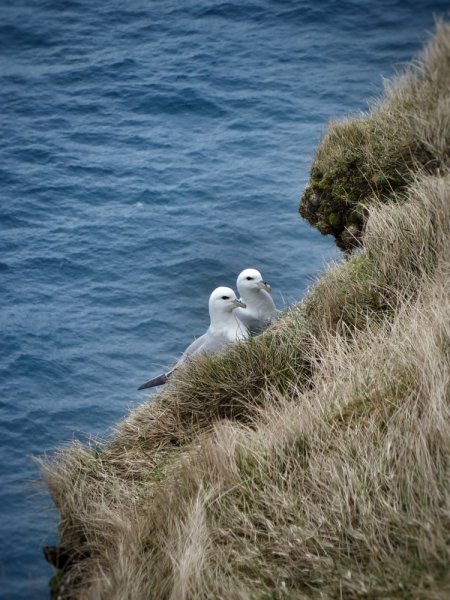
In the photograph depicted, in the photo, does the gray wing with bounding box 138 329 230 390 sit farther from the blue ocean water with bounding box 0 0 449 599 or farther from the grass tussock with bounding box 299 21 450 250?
the blue ocean water with bounding box 0 0 449 599

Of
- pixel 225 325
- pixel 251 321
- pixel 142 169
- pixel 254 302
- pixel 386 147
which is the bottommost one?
pixel 251 321

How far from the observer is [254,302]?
821 centimetres

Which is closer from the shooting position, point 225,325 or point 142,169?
point 225,325

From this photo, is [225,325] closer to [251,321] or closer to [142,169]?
[251,321]

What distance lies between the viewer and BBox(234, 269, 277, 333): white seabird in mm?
8023

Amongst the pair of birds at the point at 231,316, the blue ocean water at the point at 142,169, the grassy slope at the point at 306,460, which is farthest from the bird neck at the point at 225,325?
the blue ocean water at the point at 142,169

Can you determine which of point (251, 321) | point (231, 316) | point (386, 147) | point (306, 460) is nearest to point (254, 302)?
point (251, 321)

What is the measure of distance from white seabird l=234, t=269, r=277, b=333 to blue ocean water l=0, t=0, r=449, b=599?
118 inches

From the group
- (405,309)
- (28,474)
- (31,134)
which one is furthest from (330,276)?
(31,134)

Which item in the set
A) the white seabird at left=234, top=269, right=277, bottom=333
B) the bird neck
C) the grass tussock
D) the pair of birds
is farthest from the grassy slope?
the white seabird at left=234, top=269, right=277, bottom=333

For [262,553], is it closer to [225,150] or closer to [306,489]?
[306,489]

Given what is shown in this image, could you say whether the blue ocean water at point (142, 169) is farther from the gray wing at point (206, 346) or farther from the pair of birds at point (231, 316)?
the pair of birds at point (231, 316)

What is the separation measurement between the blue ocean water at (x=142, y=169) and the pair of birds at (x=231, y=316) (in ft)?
9.83

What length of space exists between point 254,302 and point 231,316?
3.64ft
